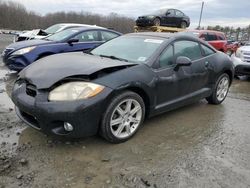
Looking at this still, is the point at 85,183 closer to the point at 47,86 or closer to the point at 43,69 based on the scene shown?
the point at 47,86

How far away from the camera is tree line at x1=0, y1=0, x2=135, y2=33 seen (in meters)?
49.8

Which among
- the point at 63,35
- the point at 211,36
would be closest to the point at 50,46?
the point at 63,35

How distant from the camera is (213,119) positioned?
5.22 m

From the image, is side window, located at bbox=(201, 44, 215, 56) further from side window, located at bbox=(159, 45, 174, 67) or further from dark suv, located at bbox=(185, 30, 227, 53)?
dark suv, located at bbox=(185, 30, 227, 53)

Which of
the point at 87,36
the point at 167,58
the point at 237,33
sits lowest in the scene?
the point at 237,33

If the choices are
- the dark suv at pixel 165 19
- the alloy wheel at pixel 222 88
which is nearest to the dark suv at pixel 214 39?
the dark suv at pixel 165 19

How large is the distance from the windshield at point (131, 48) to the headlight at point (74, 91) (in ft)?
3.63

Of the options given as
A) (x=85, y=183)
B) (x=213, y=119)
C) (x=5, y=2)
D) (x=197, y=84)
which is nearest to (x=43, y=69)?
(x=85, y=183)

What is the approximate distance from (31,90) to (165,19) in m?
15.7

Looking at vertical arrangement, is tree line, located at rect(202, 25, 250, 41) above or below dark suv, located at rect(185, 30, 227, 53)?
below

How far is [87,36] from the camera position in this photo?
8914 mm

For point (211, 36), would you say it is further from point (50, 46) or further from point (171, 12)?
point (50, 46)

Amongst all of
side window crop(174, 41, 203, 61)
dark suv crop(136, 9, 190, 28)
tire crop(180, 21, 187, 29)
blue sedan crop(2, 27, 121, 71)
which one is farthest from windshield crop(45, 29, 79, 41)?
tire crop(180, 21, 187, 29)

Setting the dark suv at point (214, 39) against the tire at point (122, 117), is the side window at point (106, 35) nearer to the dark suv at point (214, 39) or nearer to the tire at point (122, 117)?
the tire at point (122, 117)
